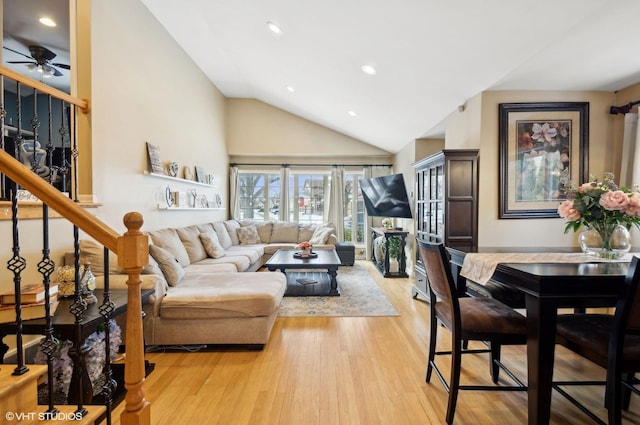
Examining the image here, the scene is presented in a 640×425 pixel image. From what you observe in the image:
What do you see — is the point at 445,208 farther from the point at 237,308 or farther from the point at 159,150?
the point at 159,150

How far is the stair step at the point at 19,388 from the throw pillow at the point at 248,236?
15.2ft

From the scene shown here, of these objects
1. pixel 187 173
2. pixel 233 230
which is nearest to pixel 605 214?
pixel 187 173

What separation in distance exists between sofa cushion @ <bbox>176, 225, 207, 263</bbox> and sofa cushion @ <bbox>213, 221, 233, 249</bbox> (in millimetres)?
772

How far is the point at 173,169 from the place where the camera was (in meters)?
4.16

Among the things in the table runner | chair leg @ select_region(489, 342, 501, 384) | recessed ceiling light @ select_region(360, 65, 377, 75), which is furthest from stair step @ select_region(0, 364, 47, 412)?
recessed ceiling light @ select_region(360, 65, 377, 75)

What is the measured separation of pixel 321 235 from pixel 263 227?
1.33 metres

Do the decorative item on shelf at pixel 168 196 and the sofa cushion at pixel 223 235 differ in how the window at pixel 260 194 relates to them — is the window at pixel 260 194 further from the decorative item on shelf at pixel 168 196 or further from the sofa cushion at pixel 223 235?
the decorative item on shelf at pixel 168 196

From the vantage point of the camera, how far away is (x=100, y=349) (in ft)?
6.26

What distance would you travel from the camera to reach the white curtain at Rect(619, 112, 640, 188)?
2.77 metres

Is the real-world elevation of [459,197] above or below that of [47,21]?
below

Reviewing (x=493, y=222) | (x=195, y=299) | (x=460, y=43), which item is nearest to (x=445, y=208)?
(x=493, y=222)

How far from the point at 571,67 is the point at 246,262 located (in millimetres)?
4213

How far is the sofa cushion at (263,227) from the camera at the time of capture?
621cm

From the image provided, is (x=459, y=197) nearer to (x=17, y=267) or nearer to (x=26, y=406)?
(x=17, y=267)
